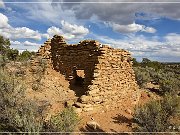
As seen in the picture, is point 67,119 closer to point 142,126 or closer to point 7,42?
point 142,126

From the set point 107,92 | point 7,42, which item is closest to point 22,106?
point 107,92

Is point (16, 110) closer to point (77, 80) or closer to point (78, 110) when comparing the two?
point (78, 110)

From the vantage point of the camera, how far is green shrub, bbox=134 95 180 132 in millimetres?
9289

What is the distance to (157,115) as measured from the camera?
373 inches

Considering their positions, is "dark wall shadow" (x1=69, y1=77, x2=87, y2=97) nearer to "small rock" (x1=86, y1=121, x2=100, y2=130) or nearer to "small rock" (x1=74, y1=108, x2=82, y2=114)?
"small rock" (x1=74, y1=108, x2=82, y2=114)

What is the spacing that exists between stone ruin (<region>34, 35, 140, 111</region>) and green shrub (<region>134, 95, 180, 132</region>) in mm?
1834

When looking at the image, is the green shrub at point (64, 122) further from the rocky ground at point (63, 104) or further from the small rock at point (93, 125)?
the small rock at point (93, 125)

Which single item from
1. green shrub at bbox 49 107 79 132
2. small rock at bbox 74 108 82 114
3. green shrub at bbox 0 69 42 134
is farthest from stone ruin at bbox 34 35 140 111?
green shrub at bbox 49 107 79 132

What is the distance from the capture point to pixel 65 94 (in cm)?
1209

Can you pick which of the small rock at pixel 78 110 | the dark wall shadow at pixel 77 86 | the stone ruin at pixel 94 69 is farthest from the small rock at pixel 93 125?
the dark wall shadow at pixel 77 86

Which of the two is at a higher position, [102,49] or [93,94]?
[102,49]

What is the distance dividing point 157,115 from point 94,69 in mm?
3344

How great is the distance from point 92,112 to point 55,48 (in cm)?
473

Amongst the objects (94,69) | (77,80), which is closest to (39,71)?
(77,80)
